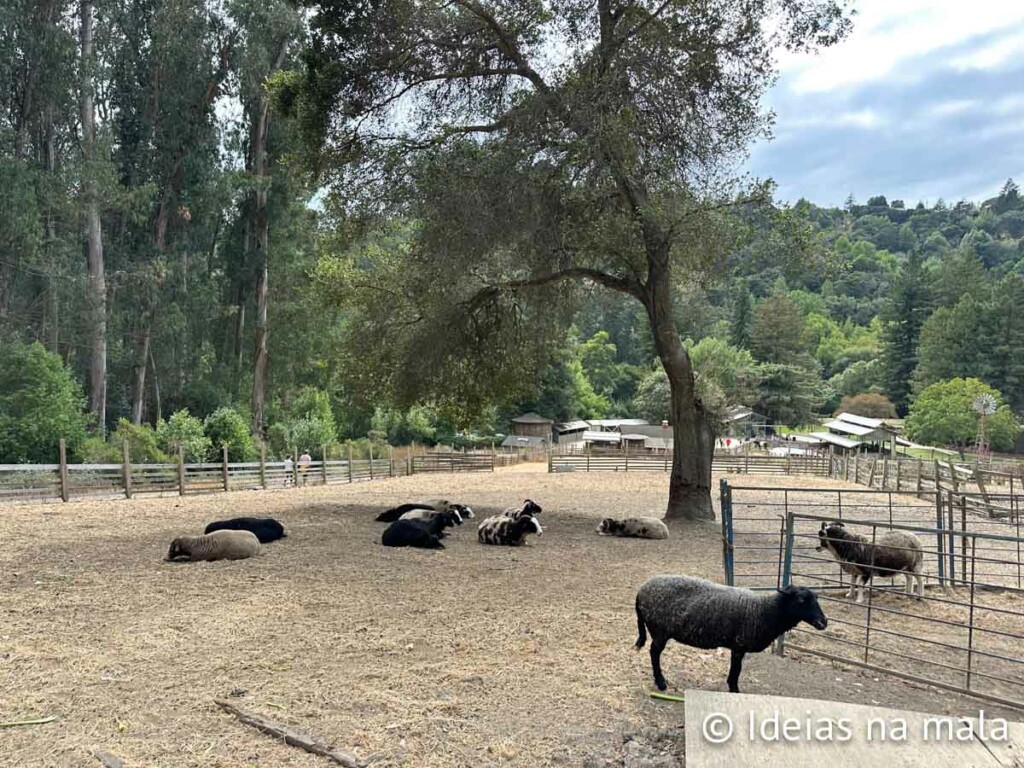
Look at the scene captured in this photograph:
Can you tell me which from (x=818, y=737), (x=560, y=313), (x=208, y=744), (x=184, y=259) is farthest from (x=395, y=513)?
(x=184, y=259)

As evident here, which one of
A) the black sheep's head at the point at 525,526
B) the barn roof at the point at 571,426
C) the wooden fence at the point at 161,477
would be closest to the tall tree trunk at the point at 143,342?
the wooden fence at the point at 161,477

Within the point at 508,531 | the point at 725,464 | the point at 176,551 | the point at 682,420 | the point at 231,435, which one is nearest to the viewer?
the point at 176,551

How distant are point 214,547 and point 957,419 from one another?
67498 millimetres

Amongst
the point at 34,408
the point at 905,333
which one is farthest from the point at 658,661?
the point at 905,333

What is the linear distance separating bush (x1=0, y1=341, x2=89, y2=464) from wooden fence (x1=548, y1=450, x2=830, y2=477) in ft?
70.5

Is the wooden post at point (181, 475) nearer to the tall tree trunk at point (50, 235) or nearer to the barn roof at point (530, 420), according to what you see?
the tall tree trunk at point (50, 235)

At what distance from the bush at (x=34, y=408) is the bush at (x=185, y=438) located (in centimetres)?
282

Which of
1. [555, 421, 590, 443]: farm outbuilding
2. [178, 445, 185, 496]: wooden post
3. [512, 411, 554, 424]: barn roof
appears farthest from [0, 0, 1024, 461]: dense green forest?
[555, 421, 590, 443]: farm outbuilding

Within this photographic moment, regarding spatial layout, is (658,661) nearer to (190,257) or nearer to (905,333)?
(190,257)

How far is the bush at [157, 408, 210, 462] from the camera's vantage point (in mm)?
26812

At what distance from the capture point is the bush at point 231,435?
95.0 ft

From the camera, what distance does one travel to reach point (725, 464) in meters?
39.2

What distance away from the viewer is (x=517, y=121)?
13.1m

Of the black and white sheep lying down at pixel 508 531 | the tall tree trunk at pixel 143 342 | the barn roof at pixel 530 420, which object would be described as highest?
the tall tree trunk at pixel 143 342
